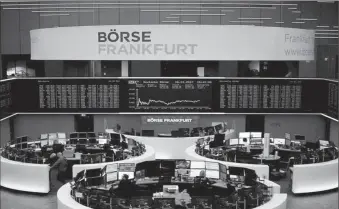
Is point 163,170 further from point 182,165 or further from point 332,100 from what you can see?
point 332,100

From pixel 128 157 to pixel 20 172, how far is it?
3006mm

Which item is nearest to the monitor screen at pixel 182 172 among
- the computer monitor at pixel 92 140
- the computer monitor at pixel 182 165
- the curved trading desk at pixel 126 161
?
the computer monitor at pixel 182 165

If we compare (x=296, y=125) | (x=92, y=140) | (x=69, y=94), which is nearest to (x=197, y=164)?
(x=92, y=140)

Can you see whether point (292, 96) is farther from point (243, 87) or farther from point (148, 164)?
point (148, 164)

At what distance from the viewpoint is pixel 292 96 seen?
53.6 ft

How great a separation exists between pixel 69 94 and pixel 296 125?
29.5 feet

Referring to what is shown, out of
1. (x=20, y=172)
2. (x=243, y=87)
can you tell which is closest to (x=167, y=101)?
(x=243, y=87)

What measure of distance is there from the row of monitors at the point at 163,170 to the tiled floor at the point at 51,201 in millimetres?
1628

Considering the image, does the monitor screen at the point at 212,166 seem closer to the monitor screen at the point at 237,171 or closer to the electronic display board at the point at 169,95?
the monitor screen at the point at 237,171

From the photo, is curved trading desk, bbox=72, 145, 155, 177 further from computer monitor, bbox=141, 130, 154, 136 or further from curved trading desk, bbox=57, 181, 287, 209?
curved trading desk, bbox=57, 181, 287, 209

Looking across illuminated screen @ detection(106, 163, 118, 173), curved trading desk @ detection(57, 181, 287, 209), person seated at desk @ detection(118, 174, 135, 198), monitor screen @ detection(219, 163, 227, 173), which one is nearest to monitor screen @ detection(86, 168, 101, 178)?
illuminated screen @ detection(106, 163, 118, 173)

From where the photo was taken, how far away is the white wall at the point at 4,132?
16453mm

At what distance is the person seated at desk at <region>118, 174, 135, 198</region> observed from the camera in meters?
8.98

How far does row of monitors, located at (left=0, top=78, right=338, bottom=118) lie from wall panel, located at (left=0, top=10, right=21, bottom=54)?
5215 millimetres
